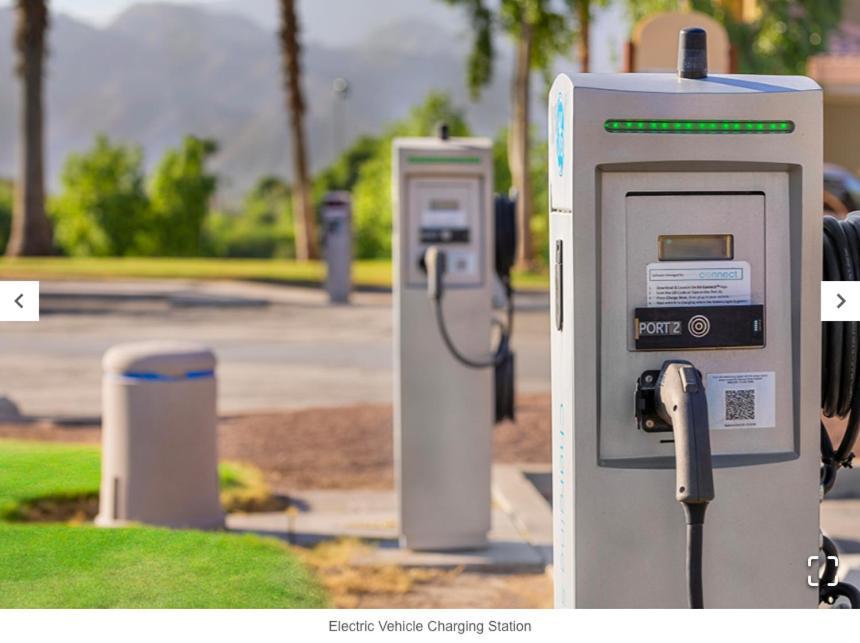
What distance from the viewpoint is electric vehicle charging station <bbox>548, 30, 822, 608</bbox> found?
2.69 metres

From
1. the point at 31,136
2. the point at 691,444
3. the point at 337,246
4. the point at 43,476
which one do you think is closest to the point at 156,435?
the point at 43,476

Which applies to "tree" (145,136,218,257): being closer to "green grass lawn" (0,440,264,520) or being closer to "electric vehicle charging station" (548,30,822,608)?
"green grass lawn" (0,440,264,520)

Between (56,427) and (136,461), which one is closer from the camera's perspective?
(136,461)

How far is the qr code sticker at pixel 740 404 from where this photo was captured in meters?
2.79

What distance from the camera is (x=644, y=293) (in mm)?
2732

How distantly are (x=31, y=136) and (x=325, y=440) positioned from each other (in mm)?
21831

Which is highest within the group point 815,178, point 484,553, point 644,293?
point 815,178

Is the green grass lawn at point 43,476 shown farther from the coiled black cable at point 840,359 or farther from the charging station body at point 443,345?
the coiled black cable at point 840,359

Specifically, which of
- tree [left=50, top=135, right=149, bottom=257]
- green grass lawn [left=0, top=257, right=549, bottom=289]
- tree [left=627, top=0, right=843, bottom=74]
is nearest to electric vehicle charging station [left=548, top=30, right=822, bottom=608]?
green grass lawn [left=0, top=257, right=549, bottom=289]

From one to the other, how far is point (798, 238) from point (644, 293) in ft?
1.05

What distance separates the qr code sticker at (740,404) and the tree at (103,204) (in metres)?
47.8
